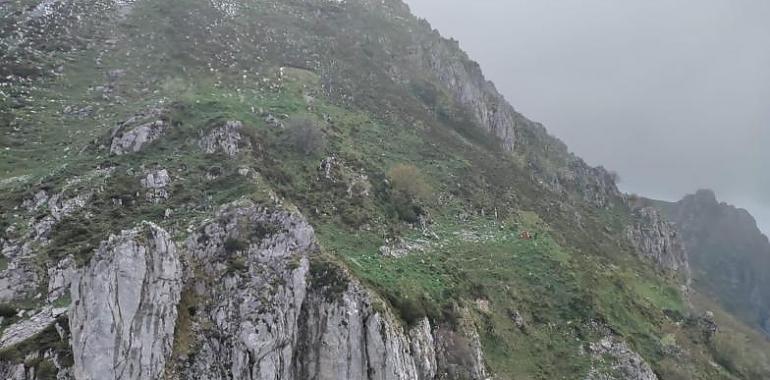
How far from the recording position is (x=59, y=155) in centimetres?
4253

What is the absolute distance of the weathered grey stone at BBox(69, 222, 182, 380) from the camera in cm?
2358

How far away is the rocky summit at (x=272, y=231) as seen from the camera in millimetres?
26562

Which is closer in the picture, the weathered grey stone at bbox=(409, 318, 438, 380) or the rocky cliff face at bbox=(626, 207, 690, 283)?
the weathered grey stone at bbox=(409, 318, 438, 380)

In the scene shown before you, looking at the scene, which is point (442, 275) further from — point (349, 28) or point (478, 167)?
point (349, 28)

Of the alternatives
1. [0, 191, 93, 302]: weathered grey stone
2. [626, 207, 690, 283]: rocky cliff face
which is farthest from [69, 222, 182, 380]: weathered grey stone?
[626, 207, 690, 283]: rocky cliff face

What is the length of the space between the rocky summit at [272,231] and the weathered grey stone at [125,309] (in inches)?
3.6

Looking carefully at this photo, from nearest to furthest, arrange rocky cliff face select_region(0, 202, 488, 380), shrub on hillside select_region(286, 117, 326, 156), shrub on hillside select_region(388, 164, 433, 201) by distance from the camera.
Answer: rocky cliff face select_region(0, 202, 488, 380) < shrub on hillside select_region(286, 117, 326, 156) < shrub on hillside select_region(388, 164, 433, 201)

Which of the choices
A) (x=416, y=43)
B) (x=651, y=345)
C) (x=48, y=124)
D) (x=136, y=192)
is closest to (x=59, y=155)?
(x=48, y=124)

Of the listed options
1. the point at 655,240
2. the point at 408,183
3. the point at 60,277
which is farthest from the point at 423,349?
the point at 655,240

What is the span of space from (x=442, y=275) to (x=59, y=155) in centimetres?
3160

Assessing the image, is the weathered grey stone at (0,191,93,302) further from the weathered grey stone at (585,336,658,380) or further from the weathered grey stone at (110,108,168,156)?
the weathered grey stone at (585,336,658,380)

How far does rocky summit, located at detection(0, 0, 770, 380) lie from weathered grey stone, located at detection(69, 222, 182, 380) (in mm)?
93

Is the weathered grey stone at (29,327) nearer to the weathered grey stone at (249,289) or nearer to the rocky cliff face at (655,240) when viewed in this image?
the weathered grey stone at (249,289)

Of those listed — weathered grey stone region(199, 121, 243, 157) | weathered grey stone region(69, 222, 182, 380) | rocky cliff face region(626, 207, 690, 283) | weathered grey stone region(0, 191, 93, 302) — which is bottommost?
weathered grey stone region(0, 191, 93, 302)
